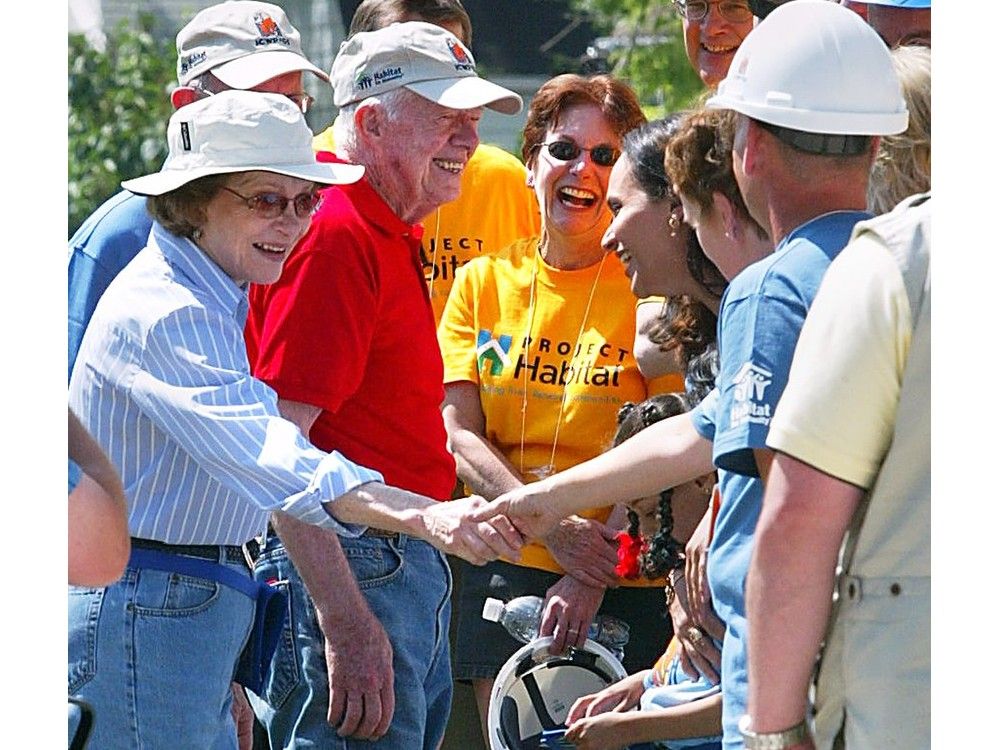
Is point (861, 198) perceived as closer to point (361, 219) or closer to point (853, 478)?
point (853, 478)

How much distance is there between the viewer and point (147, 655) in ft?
8.07

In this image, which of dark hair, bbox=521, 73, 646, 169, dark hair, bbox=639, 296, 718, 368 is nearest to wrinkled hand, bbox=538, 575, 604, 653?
dark hair, bbox=639, 296, 718, 368

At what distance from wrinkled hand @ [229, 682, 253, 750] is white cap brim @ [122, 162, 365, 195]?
1.11m

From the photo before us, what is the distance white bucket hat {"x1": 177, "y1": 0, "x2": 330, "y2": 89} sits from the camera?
3.55 meters

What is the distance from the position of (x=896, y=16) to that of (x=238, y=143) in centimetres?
127

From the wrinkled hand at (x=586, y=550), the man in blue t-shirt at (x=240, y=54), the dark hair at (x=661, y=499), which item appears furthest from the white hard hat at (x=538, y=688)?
the man in blue t-shirt at (x=240, y=54)

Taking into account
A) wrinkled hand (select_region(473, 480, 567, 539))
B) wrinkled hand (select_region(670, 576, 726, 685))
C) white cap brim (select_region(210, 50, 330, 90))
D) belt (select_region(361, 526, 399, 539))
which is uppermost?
white cap brim (select_region(210, 50, 330, 90))

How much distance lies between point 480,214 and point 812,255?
6.21 feet

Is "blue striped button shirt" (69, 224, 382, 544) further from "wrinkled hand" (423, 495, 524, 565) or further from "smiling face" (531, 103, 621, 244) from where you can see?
"smiling face" (531, 103, 621, 244)

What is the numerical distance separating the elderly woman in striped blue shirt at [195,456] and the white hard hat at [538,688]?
76 cm

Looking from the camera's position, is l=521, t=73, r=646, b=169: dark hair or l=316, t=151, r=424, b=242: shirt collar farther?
l=521, t=73, r=646, b=169: dark hair

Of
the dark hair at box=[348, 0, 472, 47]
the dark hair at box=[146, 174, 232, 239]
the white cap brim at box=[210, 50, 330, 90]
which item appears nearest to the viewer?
the dark hair at box=[146, 174, 232, 239]

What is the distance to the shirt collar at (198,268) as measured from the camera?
2.54m

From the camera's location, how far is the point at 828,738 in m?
1.95
